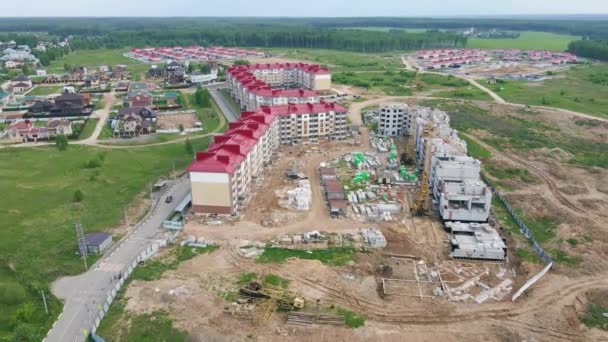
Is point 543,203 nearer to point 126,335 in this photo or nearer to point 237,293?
point 237,293

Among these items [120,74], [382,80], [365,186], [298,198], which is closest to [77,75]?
[120,74]

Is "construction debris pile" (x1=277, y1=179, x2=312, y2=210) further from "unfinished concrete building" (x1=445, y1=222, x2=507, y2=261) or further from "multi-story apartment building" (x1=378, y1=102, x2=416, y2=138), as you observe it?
"multi-story apartment building" (x1=378, y1=102, x2=416, y2=138)

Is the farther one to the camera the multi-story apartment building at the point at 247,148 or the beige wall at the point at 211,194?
the beige wall at the point at 211,194

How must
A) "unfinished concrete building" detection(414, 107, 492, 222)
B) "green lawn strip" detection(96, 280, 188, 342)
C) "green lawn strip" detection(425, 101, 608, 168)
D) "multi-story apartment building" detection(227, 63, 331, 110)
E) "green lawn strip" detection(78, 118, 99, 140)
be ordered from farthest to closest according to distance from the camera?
"multi-story apartment building" detection(227, 63, 331, 110)
"green lawn strip" detection(78, 118, 99, 140)
"green lawn strip" detection(425, 101, 608, 168)
"unfinished concrete building" detection(414, 107, 492, 222)
"green lawn strip" detection(96, 280, 188, 342)

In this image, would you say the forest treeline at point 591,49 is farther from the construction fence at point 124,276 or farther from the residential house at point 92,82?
the construction fence at point 124,276

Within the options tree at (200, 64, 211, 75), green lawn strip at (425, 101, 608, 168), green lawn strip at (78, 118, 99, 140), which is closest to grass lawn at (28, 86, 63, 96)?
green lawn strip at (78, 118, 99, 140)

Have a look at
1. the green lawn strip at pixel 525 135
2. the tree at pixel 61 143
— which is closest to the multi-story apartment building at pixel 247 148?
the green lawn strip at pixel 525 135

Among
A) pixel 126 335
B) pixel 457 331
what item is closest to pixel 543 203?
pixel 457 331
